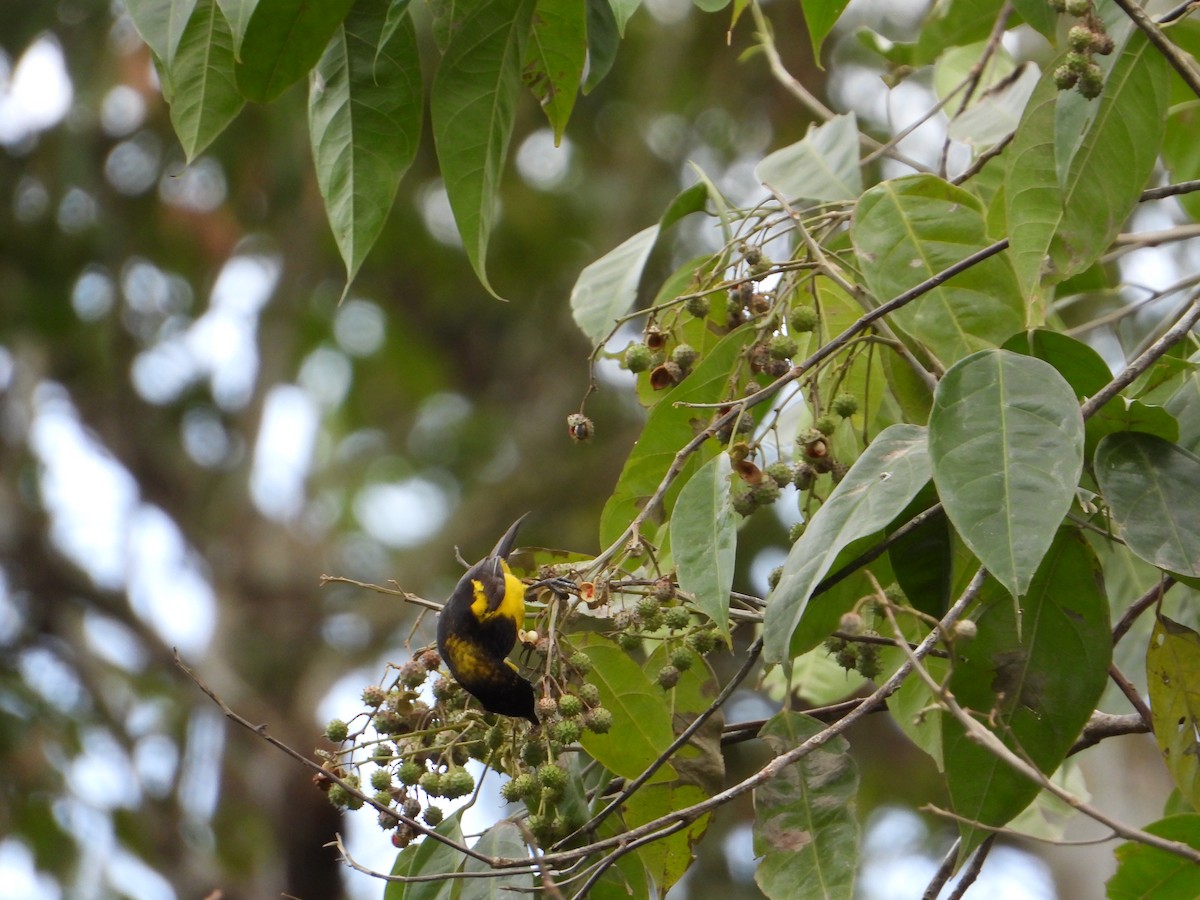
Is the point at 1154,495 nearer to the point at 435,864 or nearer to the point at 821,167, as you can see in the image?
the point at 821,167

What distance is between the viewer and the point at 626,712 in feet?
5.33

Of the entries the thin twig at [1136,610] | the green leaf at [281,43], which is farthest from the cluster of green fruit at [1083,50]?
the green leaf at [281,43]

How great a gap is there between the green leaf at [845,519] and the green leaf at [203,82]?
35.3 inches

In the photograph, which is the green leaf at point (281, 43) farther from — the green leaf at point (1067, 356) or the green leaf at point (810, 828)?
the green leaf at point (810, 828)

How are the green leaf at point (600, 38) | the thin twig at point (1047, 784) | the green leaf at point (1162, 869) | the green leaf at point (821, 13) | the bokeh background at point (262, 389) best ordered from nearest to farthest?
the thin twig at point (1047, 784) < the green leaf at point (1162, 869) < the green leaf at point (821, 13) < the green leaf at point (600, 38) < the bokeh background at point (262, 389)

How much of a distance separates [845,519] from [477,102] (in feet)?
2.45

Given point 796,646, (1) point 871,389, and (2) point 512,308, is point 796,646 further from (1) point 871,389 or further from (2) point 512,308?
(2) point 512,308

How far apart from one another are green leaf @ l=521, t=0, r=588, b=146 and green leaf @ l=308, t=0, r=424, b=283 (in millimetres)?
161

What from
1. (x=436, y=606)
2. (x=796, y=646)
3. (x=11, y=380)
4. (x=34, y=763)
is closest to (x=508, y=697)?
(x=436, y=606)

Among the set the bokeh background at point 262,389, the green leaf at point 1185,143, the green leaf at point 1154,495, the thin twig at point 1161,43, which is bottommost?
the green leaf at point 1154,495

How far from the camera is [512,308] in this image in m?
8.88

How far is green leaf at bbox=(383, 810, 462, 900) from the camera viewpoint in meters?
1.57

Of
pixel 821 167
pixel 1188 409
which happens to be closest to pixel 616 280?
pixel 821 167

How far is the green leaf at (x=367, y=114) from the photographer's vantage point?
1.63m
